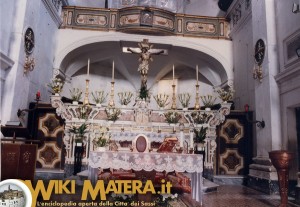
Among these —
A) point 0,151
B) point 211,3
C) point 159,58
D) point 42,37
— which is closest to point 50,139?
point 42,37

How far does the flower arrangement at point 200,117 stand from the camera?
25.8 feet

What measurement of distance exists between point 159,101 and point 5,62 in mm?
4069

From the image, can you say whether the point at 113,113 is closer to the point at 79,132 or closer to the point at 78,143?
the point at 79,132

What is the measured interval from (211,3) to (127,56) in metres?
4.24

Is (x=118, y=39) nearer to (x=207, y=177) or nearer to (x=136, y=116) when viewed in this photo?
(x=136, y=116)

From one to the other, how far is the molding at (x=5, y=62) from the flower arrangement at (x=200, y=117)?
478cm

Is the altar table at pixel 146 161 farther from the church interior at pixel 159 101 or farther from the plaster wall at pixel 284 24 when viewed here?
the plaster wall at pixel 284 24

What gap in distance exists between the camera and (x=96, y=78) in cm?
1251

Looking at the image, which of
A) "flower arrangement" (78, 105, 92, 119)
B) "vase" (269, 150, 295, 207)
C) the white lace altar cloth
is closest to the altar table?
the white lace altar cloth

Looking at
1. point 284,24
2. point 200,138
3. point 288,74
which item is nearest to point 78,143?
point 200,138

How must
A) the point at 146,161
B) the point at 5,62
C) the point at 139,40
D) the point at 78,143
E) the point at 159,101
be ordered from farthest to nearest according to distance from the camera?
the point at 139,40
the point at 159,101
the point at 78,143
the point at 5,62
the point at 146,161

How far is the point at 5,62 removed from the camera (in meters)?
5.78

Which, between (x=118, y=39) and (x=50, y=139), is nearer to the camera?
(x=50, y=139)

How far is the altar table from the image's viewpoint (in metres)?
4.20
